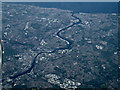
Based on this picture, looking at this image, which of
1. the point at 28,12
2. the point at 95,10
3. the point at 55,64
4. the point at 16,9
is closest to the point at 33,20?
the point at 28,12

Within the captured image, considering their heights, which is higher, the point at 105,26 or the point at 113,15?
the point at 113,15

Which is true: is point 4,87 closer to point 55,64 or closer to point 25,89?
point 25,89

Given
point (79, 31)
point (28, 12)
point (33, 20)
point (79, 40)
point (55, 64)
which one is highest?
point (28, 12)

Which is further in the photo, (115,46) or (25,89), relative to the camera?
(115,46)

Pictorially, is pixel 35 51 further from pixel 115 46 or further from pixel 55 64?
pixel 115 46

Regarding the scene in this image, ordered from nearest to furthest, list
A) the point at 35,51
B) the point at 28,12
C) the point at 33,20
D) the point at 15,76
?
the point at 15,76 → the point at 35,51 → the point at 33,20 → the point at 28,12

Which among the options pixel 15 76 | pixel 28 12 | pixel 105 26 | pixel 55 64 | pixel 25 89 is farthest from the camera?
pixel 28 12
